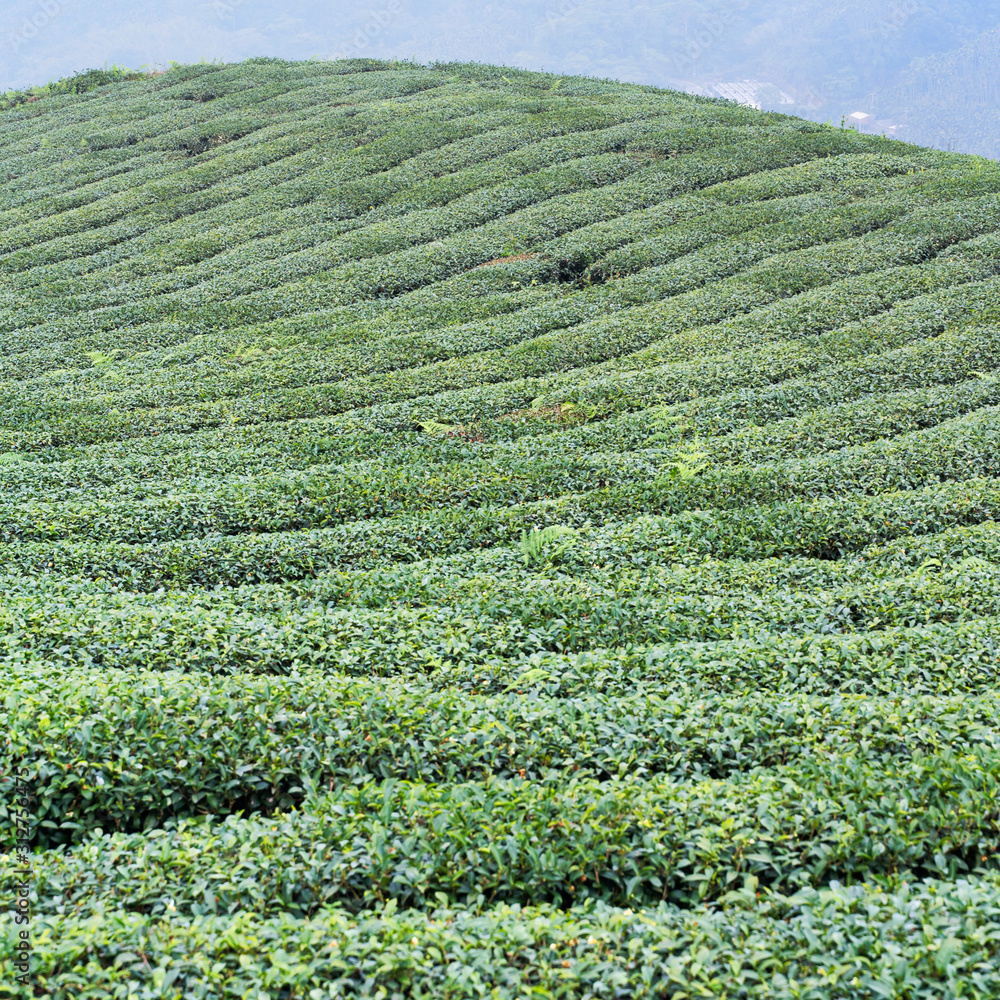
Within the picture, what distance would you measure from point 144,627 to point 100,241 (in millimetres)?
33873

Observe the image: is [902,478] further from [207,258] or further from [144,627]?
[207,258]

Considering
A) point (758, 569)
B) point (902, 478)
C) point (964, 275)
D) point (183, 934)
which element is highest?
point (964, 275)

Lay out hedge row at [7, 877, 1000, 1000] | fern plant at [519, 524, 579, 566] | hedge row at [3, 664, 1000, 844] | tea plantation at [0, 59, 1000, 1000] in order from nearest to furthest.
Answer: hedge row at [7, 877, 1000, 1000], tea plantation at [0, 59, 1000, 1000], hedge row at [3, 664, 1000, 844], fern plant at [519, 524, 579, 566]

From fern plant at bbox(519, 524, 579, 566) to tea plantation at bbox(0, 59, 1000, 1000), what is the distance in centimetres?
5

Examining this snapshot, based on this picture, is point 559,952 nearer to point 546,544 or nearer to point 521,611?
point 521,611

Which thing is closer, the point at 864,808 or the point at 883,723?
the point at 864,808

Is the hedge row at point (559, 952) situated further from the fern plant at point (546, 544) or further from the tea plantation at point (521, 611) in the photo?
the fern plant at point (546, 544)

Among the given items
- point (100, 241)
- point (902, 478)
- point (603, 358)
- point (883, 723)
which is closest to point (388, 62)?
point (100, 241)

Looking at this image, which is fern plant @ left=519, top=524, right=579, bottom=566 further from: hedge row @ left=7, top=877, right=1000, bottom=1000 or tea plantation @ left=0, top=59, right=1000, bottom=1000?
hedge row @ left=7, top=877, right=1000, bottom=1000

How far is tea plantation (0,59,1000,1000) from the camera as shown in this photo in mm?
5398

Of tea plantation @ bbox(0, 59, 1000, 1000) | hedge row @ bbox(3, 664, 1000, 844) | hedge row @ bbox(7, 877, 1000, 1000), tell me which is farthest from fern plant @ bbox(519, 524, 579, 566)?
hedge row @ bbox(7, 877, 1000, 1000)

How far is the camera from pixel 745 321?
24297 millimetres

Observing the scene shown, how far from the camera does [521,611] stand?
1066cm

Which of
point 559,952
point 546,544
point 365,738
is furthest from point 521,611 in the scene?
point 559,952
